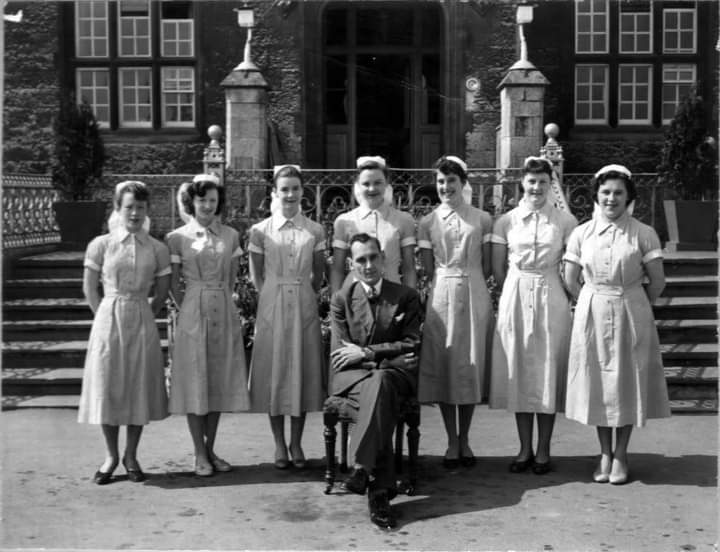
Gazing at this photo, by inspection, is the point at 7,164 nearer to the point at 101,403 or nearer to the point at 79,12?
the point at 79,12

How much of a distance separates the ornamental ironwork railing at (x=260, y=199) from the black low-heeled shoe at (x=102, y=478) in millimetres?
5038

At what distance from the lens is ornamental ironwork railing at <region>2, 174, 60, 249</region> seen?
38.9 feet

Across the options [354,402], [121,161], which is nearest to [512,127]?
[121,161]

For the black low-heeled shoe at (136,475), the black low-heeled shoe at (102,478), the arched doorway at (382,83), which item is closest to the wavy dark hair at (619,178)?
the black low-heeled shoe at (136,475)

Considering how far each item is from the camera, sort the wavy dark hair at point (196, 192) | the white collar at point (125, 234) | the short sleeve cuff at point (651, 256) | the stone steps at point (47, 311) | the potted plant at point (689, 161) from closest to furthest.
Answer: the short sleeve cuff at point (651, 256) < the white collar at point (125, 234) < the wavy dark hair at point (196, 192) < the stone steps at point (47, 311) < the potted plant at point (689, 161)

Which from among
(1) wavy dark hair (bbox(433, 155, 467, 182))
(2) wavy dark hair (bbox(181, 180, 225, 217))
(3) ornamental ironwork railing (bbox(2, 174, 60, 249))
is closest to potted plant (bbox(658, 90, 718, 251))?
(1) wavy dark hair (bbox(433, 155, 467, 182))

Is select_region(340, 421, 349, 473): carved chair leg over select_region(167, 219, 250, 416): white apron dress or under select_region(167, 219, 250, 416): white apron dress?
under

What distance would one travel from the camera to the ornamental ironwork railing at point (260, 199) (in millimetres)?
12094

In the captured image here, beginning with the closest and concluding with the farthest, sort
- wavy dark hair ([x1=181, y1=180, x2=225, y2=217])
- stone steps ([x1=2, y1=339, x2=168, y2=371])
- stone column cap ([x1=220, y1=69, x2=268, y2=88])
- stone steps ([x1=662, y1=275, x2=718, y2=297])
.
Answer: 1. wavy dark hair ([x1=181, y1=180, x2=225, y2=217])
2. stone steps ([x1=2, y1=339, x2=168, y2=371])
3. stone steps ([x1=662, y1=275, x2=718, y2=297])
4. stone column cap ([x1=220, y1=69, x2=268, y2=88])

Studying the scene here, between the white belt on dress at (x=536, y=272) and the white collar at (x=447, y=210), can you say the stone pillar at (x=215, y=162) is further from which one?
the white belt on dress at (x=536, y=272)

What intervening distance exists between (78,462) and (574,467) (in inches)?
140

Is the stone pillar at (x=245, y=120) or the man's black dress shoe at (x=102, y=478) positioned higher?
the stone pillar at (x=245, y=120)

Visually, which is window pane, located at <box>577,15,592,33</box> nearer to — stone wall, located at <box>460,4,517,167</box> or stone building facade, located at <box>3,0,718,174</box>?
stone building facade, located at <box>3,0,718,174</box>

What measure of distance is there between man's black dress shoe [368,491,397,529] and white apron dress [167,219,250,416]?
1461mm
